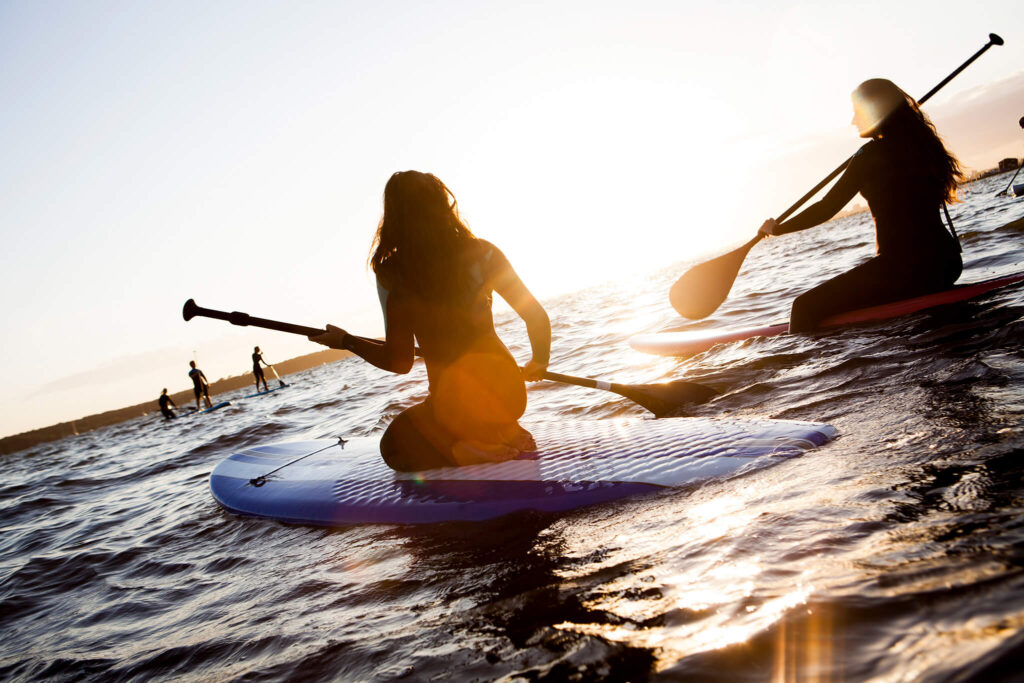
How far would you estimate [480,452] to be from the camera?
321 cm

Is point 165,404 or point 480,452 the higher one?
point 165,404

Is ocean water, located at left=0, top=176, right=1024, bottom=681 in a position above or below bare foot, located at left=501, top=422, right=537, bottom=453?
below

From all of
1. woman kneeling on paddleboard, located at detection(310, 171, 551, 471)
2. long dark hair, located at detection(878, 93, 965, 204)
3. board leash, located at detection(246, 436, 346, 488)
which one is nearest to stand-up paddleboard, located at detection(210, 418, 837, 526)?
board leash, located at detection(246, 436, 346, 488)

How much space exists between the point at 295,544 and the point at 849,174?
430 cm

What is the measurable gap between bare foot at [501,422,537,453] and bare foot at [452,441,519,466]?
0.16 ft

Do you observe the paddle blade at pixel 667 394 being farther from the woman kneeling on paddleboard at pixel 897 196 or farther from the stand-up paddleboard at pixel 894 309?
the woman kneeling on paddleboard at pixel 897 196

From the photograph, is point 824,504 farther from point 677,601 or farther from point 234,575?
point 234,575

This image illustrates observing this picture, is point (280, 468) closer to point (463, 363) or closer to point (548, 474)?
point (463, 363)

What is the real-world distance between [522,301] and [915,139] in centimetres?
297

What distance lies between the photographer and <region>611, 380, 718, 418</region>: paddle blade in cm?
411

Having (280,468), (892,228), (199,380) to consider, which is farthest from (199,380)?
(892,228)

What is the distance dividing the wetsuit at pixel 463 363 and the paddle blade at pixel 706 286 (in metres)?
2.99

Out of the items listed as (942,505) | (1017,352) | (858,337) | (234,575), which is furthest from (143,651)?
(858,337)

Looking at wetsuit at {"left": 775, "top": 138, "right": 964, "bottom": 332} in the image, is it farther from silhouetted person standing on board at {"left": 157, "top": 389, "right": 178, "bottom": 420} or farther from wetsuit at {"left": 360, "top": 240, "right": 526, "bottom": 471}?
silhouetted person standing on board at {"left": 157, "top": 389, "right": 178, "bottom": 420}
